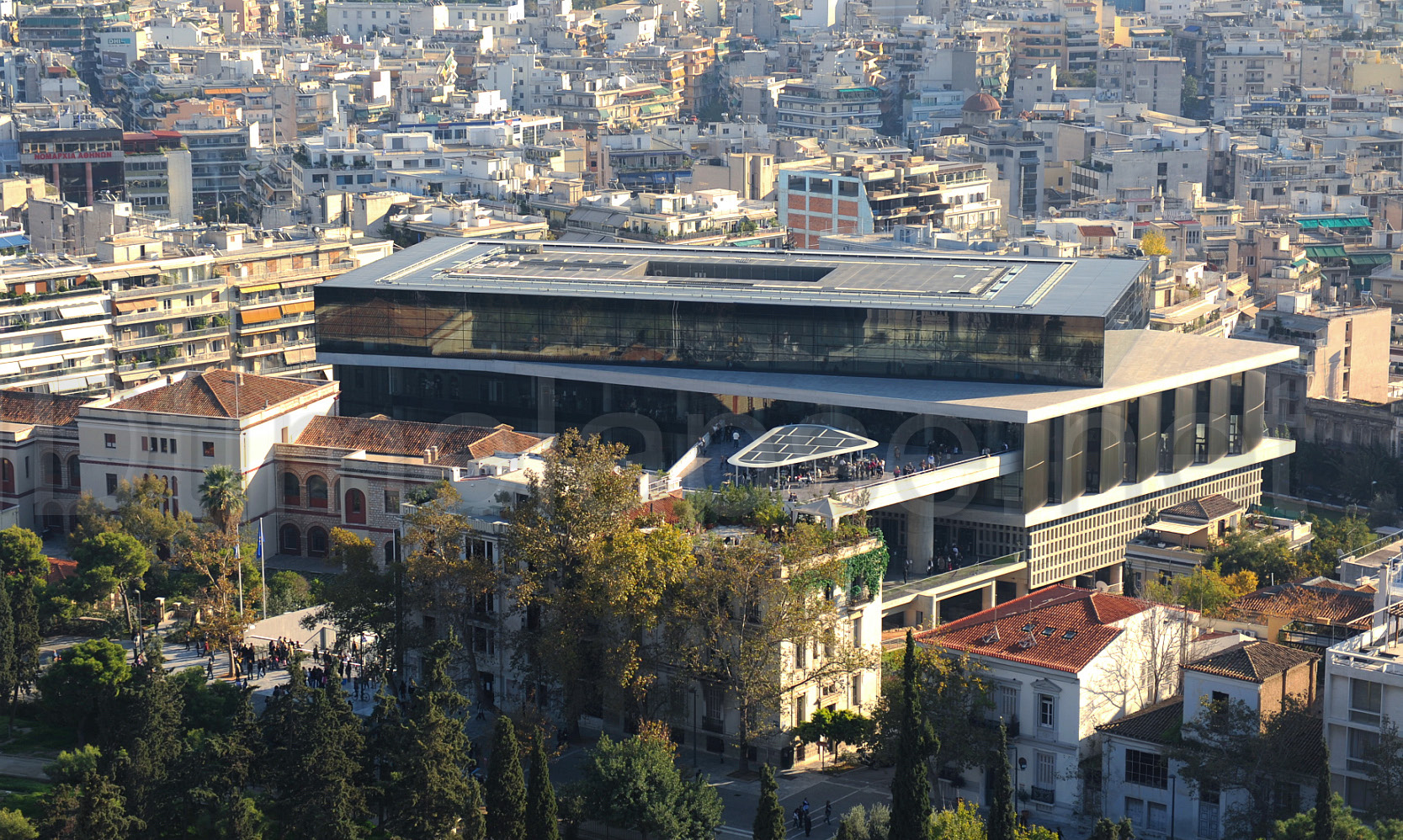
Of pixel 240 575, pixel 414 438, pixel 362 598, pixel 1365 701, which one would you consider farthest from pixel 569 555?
pixel 414 438

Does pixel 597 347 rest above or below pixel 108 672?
above

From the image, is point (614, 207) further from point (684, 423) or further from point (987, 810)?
point (987, 810)

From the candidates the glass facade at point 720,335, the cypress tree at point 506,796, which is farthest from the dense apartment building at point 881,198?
the cypress tree at point 506,796

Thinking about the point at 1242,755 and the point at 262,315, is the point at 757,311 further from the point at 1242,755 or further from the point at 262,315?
the point at 262,315

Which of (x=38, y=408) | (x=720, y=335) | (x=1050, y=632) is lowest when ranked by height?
(x=1050, y=632)

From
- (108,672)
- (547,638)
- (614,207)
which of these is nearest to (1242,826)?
(547,638)
